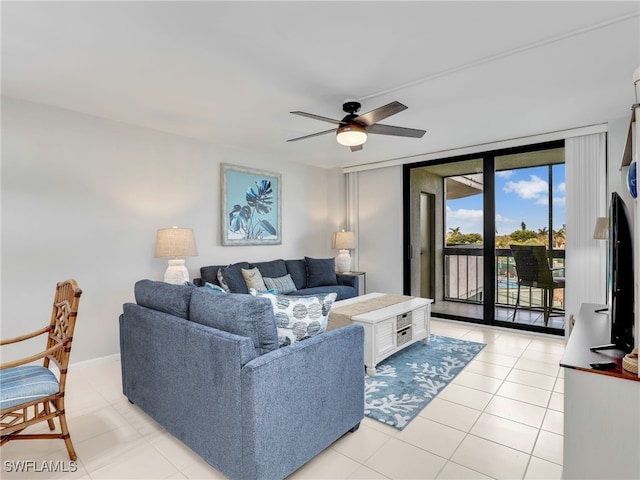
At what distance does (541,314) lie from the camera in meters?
4.38

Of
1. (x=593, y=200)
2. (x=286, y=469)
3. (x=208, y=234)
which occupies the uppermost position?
(x=593, y=200)

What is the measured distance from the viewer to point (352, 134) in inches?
112

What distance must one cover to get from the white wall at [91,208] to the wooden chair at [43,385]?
1.28 meters

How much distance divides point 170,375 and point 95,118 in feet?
9.03

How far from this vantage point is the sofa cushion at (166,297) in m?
2.08

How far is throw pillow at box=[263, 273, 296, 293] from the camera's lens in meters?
4.46

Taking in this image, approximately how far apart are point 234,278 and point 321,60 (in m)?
2.63

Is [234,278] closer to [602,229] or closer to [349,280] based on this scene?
[349,280]

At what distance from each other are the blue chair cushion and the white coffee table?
83.7 inches

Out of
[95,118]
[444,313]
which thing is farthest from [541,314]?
[95,118]

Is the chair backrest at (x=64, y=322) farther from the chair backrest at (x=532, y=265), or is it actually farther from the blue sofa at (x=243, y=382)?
the chair backrest at (x=532, y=265)

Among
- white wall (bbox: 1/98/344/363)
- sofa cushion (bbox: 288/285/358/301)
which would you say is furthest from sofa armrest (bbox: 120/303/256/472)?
sofa cushion (bbox: 288/285/358/301)

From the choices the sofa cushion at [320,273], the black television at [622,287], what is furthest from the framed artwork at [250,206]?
the black television at [622,287]

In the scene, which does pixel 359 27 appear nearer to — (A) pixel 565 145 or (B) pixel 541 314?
(A) pixel 565 145
